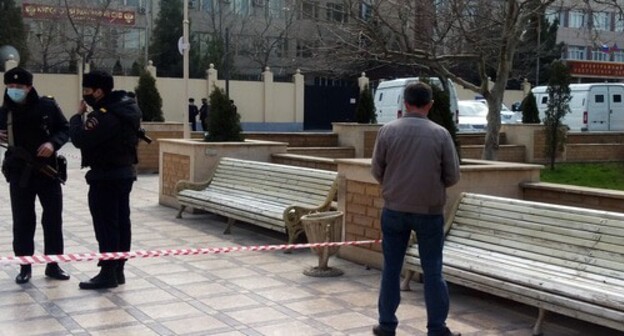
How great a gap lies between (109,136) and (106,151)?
0.14 m

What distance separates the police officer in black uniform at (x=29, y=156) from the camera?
6973 mm

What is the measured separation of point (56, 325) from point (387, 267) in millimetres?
2461

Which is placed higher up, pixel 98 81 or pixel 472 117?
pixel 98 81

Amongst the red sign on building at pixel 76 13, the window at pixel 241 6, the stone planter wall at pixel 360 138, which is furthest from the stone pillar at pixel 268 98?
the stone planter wall at pixel 360 138

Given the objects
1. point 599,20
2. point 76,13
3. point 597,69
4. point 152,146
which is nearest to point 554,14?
point 152,146

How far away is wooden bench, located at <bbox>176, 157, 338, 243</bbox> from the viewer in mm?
8812

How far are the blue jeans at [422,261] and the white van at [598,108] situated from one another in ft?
68.9

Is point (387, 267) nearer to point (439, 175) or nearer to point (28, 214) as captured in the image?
point (439, 175)

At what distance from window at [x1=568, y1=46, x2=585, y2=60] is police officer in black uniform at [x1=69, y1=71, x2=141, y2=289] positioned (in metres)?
54.0

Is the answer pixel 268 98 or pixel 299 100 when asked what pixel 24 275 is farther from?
pixel 299 100

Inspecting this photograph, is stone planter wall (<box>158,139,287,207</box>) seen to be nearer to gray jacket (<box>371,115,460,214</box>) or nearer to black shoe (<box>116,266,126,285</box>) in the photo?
black shoe (<box>116,266,126,285</box>)

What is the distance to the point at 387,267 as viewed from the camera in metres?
5.54

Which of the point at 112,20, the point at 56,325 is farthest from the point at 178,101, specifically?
the point at 56,325

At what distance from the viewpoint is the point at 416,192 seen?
5.30 meters
